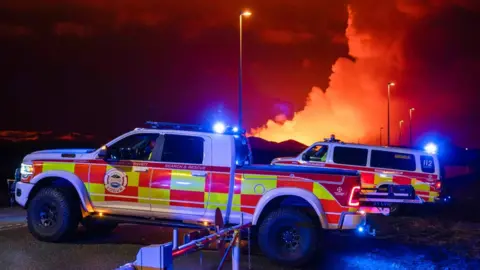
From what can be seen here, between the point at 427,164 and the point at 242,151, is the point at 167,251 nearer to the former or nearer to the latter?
the point at 242,151

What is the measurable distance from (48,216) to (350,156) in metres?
8.09

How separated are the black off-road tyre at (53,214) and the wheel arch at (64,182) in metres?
0.15

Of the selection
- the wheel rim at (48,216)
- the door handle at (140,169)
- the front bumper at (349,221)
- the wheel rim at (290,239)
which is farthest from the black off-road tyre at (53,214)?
the front bumper at (349,221)

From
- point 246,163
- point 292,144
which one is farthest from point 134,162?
point 292,144

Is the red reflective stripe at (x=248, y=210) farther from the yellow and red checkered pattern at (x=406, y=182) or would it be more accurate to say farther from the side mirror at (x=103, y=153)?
the yellow and red checkered pattern at (x=406, y=182)

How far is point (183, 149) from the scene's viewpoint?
300 inches

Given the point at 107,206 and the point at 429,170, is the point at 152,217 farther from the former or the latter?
the point at 429,170

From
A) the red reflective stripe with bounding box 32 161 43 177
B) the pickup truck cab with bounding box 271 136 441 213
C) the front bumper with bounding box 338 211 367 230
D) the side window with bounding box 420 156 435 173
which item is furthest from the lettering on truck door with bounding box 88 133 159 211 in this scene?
the side window with bounding box 420 156 435 173

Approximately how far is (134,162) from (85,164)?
30.9 inches

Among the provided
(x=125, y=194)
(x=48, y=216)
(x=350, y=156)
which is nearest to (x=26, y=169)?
(x=48, y=216)

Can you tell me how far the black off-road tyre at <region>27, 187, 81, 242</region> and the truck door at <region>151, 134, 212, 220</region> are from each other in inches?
51.5

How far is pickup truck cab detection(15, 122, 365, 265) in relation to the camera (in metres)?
7.02

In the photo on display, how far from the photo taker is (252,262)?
7207 millimetres

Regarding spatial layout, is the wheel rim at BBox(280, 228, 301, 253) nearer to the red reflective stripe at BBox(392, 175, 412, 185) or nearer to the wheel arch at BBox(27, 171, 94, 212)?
the wheel arch at BBox(27, 171, 94, 212)
